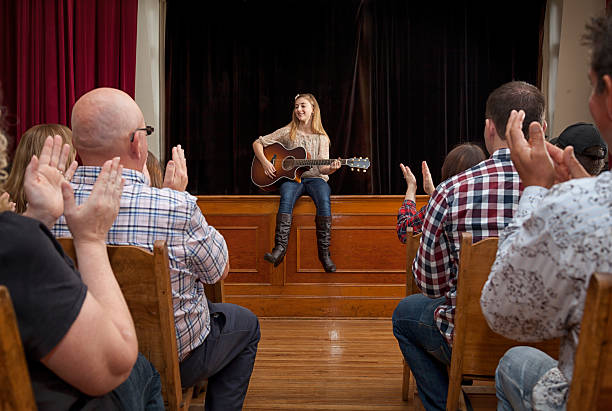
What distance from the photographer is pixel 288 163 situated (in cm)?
430

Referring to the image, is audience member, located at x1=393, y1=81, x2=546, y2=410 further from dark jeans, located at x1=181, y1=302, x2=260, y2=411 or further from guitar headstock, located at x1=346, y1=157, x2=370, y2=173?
guitar headstock, located at x1=346, y1=157, x2=370, y2=173

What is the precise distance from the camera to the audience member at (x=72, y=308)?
2.27 ft

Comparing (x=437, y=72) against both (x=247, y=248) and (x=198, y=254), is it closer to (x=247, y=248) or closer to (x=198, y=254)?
(x=247, y=248)

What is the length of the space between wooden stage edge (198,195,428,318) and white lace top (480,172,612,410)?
284 centimetres

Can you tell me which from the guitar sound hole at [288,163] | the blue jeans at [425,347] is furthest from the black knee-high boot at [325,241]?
the blue jeans at [425,347]

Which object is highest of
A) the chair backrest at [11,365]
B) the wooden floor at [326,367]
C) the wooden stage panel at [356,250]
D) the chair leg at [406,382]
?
the chair backrest at [11,365]

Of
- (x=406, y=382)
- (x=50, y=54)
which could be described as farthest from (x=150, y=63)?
(x=406, y=382)

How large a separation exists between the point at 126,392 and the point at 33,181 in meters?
0.45

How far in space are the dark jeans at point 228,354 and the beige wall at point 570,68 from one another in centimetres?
435

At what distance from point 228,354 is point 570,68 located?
4.72 meters

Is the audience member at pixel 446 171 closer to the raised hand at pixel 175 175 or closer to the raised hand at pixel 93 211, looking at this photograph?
the raised hand at pixel 175 175

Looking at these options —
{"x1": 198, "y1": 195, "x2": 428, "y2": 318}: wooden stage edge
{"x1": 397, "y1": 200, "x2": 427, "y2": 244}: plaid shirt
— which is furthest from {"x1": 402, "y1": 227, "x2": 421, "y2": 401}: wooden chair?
{"x1": 198, "y1": 195, "x2": 428, "y2": 318}: wooden stage edge

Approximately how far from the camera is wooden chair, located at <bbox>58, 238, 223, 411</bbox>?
1.16 metres

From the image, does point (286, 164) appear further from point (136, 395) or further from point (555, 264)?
point (555, 264)
